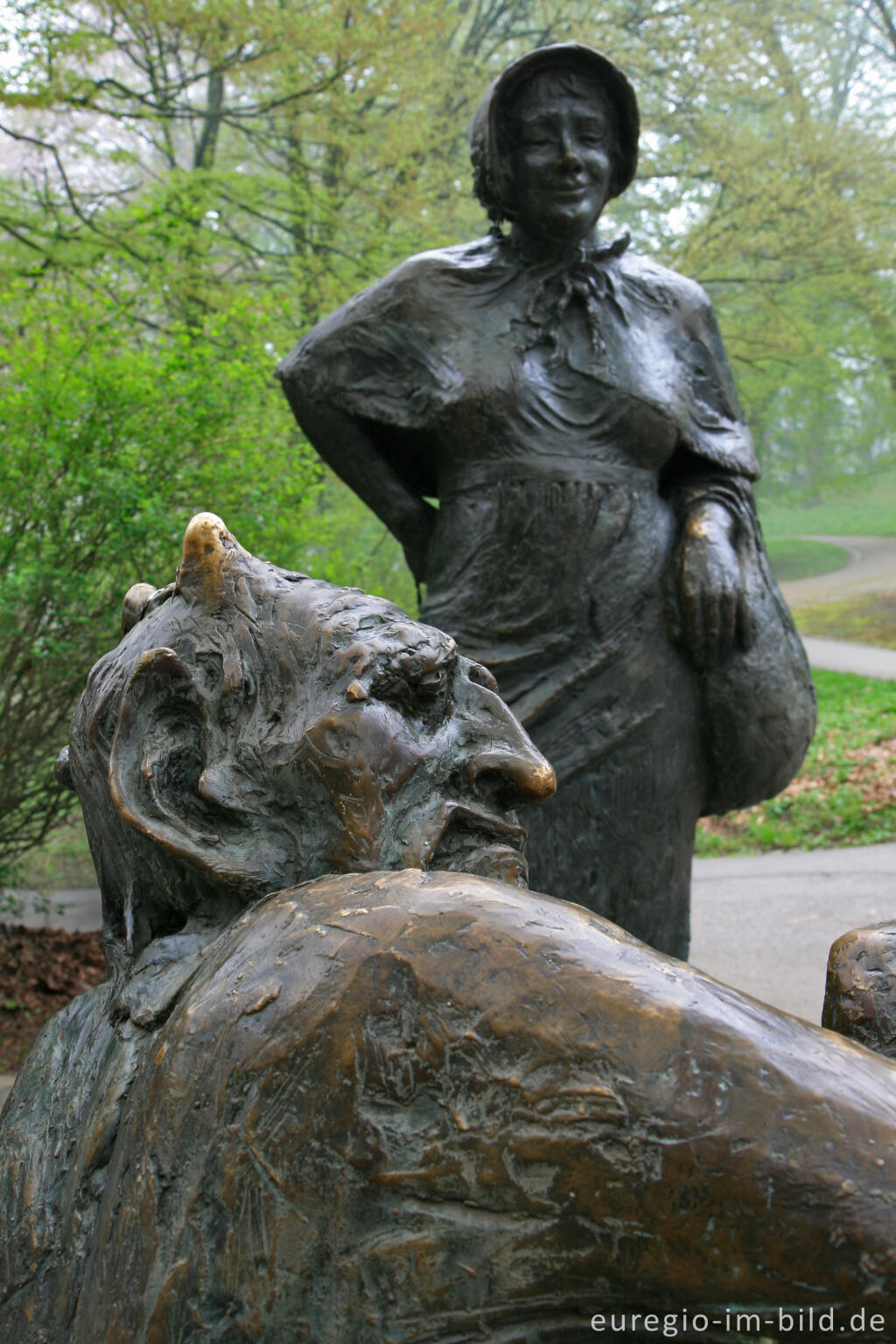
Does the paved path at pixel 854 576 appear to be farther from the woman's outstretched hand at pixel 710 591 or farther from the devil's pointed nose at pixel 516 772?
the devil's pointed nose at pixel 516 772

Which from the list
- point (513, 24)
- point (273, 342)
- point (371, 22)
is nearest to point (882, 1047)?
point (273, 342)

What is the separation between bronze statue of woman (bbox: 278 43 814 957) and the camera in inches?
Result: 105

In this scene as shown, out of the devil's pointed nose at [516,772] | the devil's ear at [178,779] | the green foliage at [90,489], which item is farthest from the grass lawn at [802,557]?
the devil's ear at [178,779]

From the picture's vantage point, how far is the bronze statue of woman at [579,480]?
8.73 feet

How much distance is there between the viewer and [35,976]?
19.6ft

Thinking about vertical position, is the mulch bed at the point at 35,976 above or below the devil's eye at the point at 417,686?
below

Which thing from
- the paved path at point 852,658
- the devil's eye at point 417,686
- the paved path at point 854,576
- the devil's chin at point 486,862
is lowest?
the paved path at point 852,658

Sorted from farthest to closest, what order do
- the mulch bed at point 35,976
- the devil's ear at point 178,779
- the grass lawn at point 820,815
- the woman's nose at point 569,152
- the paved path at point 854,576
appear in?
the paved path at point 854,576 < the grass lawn at point 820,815 < the mulch bed at point 35,976 < the woman's nose at point 569,152 < the devil's ear at point 178,779

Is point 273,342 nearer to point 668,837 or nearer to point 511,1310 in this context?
point 668,837

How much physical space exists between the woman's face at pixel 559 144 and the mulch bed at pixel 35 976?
11.5 ft

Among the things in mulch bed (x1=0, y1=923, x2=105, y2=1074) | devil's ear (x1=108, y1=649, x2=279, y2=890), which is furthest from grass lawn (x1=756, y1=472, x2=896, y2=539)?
devil's ear (x1=108, y1=649, x2=279, y2=890)

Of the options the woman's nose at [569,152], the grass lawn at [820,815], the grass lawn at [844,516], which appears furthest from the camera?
the grass lawn at [844,516]

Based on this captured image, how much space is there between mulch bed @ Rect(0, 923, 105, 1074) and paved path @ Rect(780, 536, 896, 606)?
36.6 ft

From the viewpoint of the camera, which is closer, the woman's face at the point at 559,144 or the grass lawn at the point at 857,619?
the woman's face at the point at 559,144
